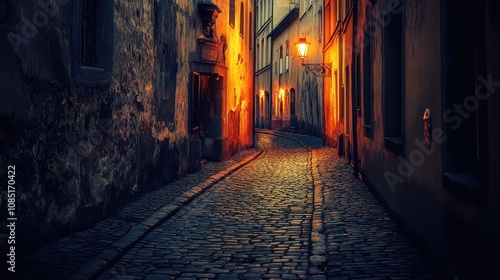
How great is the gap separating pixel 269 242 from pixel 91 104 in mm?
2646

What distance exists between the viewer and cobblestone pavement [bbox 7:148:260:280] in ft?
14.4

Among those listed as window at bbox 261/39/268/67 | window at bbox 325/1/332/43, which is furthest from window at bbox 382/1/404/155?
window at bbox 261/39/268/67

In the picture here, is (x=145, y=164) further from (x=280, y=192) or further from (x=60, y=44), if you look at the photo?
(x=60, y=44)

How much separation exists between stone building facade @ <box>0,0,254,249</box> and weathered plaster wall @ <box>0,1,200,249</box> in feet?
0.04

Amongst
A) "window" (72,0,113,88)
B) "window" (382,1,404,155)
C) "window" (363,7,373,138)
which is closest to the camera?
"window" (72,0,113,88)

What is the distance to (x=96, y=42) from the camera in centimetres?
676

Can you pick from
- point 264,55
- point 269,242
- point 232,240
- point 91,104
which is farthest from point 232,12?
point 264,55

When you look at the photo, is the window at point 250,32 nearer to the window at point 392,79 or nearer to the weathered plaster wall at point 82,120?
the weathered plaster wall at point 82,120

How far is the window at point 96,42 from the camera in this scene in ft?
20.8

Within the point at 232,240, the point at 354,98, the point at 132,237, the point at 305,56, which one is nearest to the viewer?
the point at 132,237

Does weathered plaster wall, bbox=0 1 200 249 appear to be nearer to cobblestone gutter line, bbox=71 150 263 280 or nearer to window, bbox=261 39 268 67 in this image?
cobblestone gutter line, bbox=71 150 263 280

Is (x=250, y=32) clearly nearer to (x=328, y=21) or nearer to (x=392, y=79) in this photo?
(x=328, y=21)

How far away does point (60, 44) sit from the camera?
555 cm

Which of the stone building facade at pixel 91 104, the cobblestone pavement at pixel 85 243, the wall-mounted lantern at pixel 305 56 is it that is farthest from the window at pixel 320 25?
the cobblestone pavement at pixel 85 243
